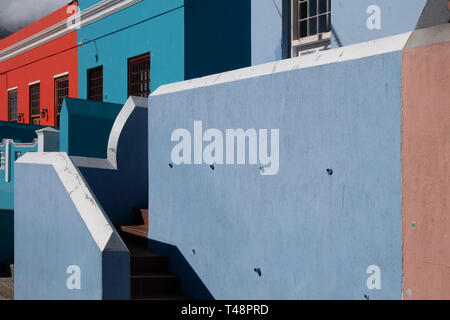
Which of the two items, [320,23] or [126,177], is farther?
[320,23]

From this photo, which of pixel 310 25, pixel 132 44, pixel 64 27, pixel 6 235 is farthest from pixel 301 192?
pixel 64 27

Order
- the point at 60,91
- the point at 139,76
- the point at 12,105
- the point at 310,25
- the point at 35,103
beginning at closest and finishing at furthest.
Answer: the point at 310,25
the point at 139,76
the point at 60,91
the point at 35,103
the point at 12,105

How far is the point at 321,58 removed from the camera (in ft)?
18.0

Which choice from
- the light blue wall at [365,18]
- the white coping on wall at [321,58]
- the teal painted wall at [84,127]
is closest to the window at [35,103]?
the teal painted wall at [84,127]

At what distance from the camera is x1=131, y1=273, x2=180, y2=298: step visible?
22.0 ft

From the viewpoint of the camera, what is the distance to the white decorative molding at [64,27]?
1407 centimetres

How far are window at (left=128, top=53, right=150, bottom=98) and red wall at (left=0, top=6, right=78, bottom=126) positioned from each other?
3.01 meters

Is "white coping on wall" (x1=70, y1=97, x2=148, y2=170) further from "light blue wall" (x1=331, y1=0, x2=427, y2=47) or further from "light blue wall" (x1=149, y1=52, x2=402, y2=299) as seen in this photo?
"light blue wall" (x1=331, y1=0, x2=427, y2=47)

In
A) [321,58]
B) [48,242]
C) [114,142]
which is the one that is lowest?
[48,242]

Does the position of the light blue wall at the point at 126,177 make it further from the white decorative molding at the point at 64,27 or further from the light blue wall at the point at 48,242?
the white decorative molding at the point at 64,27

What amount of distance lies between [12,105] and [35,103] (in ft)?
7.93

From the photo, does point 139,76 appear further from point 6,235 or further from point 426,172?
point 426,172

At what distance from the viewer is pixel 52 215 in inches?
282
